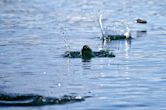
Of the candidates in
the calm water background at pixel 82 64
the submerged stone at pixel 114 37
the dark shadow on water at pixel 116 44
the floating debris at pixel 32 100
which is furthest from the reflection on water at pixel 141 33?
the floating debris at pixel 32 100

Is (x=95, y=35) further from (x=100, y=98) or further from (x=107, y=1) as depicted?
(x=107, y=1)

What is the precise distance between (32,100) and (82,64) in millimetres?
6202

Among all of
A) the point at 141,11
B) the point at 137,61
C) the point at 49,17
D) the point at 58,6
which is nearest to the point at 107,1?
the point at 58,6

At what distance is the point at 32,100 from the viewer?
52.4ft

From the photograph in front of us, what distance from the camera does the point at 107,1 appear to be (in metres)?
60.6

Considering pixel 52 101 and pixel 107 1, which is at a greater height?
pixel 107 1

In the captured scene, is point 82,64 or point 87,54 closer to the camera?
point 82,64

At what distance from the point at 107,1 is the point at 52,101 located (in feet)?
148

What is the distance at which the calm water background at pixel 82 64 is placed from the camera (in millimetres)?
16531

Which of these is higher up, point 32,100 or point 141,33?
point 141,33

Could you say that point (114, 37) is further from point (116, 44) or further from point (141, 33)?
point (141, 33)

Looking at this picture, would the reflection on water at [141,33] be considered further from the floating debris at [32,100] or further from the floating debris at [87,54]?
the floating debris at [32,100]

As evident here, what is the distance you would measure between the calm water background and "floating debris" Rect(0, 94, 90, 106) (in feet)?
1.15

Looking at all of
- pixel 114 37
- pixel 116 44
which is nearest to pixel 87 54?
pixel 116 44
